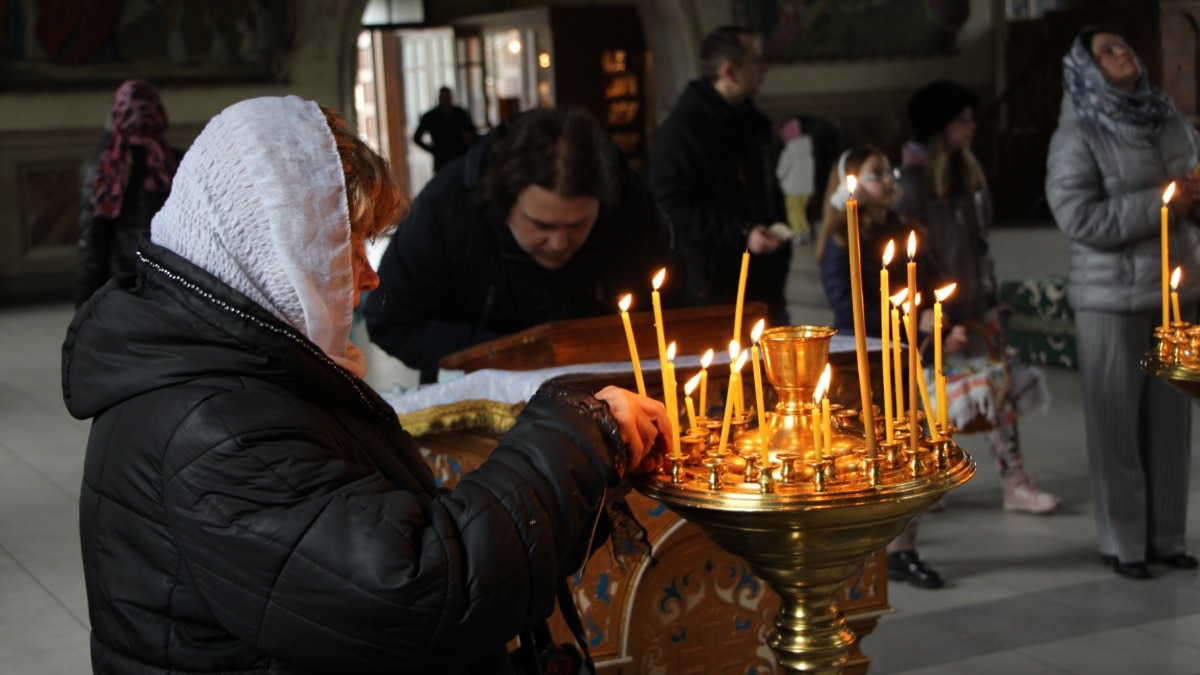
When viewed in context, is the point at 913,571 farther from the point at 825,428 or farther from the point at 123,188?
the point at 123,188

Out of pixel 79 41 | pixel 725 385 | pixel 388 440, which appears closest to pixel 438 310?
pixel 725 385

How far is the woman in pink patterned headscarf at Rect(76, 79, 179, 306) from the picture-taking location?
5.64 metres

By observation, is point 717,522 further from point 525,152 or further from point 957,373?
point 957,373

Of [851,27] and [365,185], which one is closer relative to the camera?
[365,185]

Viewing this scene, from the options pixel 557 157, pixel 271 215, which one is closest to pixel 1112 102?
pixel 557 157

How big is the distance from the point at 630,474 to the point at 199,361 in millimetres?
509

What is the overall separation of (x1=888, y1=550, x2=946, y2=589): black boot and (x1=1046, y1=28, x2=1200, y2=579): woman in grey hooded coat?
558 millimetres

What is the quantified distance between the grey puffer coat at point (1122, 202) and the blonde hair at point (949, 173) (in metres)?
0.89

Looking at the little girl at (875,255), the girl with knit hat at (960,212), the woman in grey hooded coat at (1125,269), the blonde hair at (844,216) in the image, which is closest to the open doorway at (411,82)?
the girl with knit hat at (960,212)

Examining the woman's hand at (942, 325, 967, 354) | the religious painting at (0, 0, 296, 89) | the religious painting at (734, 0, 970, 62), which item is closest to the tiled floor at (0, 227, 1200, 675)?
the woman's hand at (942, 325, 967, 354)

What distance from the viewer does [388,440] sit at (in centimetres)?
171

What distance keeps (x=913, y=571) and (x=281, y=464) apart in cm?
340

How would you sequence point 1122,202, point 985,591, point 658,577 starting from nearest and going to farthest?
point 658,577
point 1122,202
point 985,591

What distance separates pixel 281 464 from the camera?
1441mm
